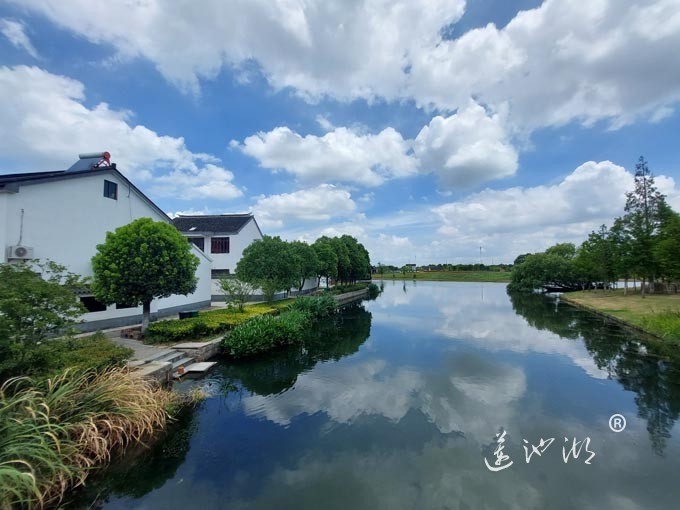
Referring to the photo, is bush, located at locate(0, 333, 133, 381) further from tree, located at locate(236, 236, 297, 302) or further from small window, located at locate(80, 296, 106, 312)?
tree, located at locate(236, 236, 297, 302)

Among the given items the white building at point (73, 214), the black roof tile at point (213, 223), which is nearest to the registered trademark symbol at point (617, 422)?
the white building at point (73, 214)

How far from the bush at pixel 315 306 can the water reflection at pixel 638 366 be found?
11843 millimetres

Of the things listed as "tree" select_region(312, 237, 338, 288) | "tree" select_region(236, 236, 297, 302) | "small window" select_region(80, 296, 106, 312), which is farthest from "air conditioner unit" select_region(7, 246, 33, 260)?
"tree" select_region(312, 237, 338, 288)

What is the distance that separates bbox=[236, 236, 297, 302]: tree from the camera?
1864cm

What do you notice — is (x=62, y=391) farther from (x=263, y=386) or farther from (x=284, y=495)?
(x=263, y=386)

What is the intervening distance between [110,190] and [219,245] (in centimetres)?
1135

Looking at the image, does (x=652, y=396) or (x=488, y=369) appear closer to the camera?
(x=652, y=396)

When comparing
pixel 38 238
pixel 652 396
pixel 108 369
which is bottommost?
pixel 652 396

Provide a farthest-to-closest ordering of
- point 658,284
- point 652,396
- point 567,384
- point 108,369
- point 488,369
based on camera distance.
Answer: point 658,284, point 488,369, point 567,384, point 652,396, point 108,369

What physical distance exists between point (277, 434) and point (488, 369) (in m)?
6.59

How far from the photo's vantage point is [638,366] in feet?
30.4

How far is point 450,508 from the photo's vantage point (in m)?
3.81

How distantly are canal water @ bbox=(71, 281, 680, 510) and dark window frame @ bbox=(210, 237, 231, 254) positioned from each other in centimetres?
1486

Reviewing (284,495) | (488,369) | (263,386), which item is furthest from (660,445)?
(263,386)
